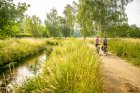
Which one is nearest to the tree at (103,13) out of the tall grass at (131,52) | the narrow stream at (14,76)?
the tall grass at (131,52)

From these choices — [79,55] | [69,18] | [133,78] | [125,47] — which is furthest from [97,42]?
[69,18]

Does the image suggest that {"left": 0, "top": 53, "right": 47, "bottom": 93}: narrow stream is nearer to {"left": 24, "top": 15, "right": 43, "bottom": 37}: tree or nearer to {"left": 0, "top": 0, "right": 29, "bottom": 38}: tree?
{"left": 0, "top": 0, "right": 29, "bottom": 38}: tree

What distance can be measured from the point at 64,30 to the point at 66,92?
6725 centimetres

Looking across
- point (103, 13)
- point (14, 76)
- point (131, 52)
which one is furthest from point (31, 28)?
point (14, 76)

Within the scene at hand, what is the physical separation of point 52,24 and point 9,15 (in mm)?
60757

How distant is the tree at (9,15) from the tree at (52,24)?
193 ft

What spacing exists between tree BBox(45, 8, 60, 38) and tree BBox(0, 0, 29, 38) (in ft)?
193

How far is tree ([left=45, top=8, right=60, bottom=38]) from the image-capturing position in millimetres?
72250

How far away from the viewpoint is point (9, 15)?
1250cm

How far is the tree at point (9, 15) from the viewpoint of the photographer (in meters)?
12.3

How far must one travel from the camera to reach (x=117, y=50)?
2480 centimetres

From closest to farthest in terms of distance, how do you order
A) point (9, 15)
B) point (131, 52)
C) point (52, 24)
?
1. point (9, 15)
2. point (131, 52)
3. point (52, 24)

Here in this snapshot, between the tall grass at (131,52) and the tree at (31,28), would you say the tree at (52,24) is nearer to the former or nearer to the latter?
the tree at (31,28)

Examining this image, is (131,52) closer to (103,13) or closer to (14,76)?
(14,76)
